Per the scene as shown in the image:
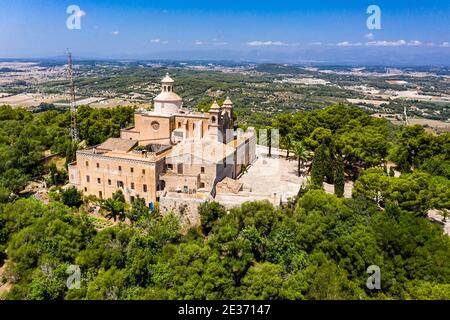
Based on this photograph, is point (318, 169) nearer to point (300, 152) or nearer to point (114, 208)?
point (300, 152)

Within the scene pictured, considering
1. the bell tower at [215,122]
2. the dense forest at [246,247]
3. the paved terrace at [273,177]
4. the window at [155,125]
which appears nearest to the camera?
the dense forest at [246,247]

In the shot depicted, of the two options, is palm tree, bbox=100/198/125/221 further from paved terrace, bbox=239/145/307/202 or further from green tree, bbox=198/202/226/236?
paved terrace, bbox=239/145/307/202

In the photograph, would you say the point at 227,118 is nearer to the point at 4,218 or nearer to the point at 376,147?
the point at 376,147

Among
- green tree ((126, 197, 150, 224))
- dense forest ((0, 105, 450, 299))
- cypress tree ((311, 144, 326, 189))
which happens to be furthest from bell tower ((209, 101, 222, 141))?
green tree ((126, 197, 150, 224))

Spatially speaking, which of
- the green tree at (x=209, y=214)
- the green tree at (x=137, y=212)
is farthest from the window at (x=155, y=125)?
the green tree at (x=209, y=214)

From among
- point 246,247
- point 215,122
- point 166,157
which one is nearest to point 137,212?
point 166,157

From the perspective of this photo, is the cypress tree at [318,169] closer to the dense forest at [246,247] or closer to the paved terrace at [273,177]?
the dense forest at [246,247]
